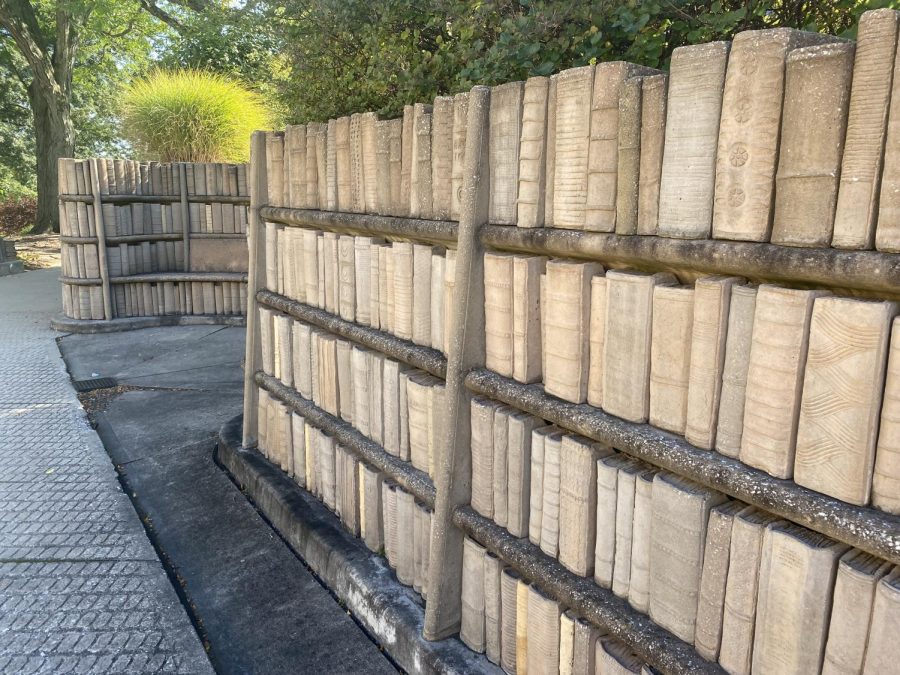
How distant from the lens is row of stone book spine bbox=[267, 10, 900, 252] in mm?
1375

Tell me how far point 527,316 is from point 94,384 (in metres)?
6.24

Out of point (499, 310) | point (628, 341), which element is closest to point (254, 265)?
point (499, 310)

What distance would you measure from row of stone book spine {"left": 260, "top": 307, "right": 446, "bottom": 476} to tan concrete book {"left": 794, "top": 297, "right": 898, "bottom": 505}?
137cm

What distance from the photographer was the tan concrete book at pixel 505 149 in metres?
2.26

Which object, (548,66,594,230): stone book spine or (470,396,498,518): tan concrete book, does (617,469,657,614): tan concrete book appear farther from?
(548,66,594,230): stone book spine

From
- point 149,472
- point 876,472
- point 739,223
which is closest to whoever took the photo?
point 876,472

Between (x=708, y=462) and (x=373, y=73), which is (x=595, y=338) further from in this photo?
(x=373, y=73)

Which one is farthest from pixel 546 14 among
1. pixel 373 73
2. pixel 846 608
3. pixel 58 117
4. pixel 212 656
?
pixel 58 117

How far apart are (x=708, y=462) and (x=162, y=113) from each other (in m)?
10.3

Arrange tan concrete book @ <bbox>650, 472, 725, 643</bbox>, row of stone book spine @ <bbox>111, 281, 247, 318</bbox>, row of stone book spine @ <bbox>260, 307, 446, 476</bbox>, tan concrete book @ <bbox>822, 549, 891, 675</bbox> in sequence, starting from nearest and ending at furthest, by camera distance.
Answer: tan concrete book @ <bbox>822, 549, 891, 675</bbox>, tan concrete book @ <bbox>650, 472, 725, 643</bbox>, row of stone book spine @ <bbox>260, 307, 446, 476</bbox>, row of stone book spine @ <bbox>111, 281, 247, 318</bbox>

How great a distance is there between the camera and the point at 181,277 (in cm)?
975

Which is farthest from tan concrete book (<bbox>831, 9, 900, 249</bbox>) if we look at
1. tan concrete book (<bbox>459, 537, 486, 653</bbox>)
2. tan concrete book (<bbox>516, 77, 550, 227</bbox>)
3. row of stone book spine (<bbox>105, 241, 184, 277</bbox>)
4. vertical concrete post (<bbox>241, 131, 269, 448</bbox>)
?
row of stone book spine (<bbox>105, 241, 184, 277</bbox>)

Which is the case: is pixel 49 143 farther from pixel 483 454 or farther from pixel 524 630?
pixel 524 630

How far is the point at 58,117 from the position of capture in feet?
55.1
